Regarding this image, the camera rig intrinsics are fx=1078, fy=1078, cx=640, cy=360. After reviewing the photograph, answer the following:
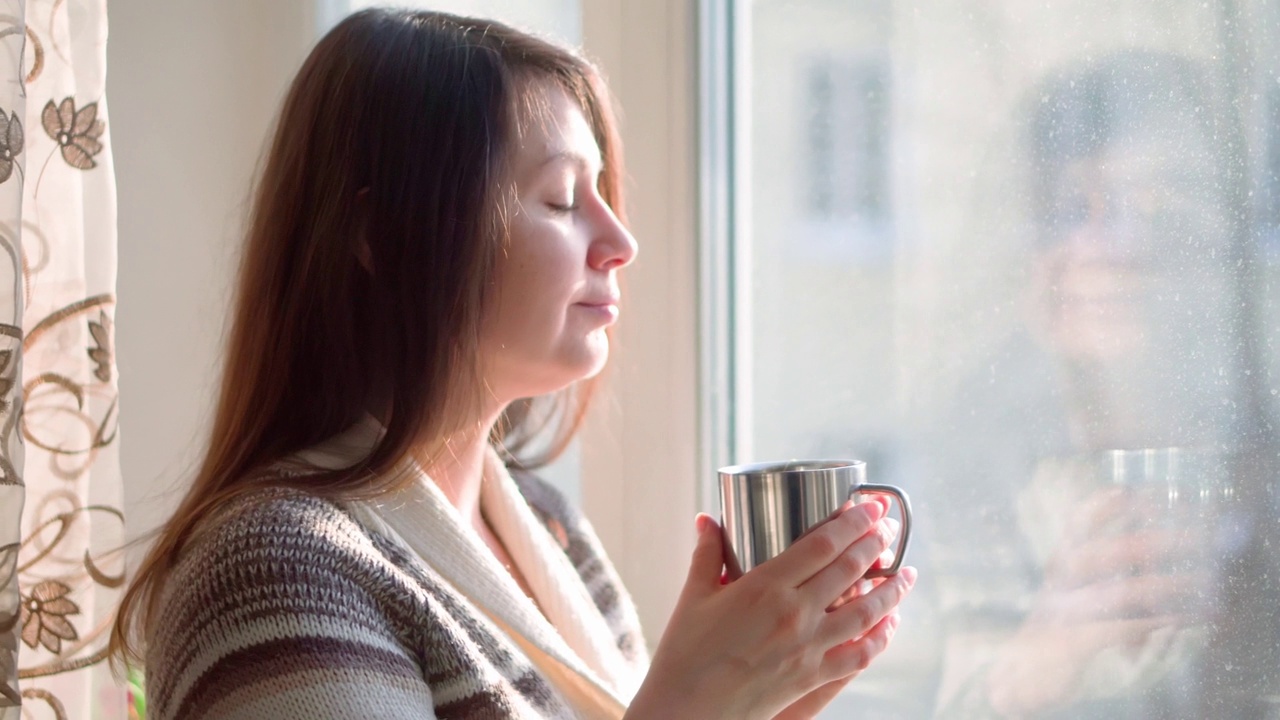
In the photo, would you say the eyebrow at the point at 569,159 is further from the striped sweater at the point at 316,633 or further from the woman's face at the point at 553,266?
the striped sweater at the point at 316,633

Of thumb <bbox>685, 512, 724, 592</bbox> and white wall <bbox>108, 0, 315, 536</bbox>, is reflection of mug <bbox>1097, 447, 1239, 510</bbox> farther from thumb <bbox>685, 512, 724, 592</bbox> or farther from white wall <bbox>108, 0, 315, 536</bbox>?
white wall <bbox>108, 0, 315, 536</bbox>

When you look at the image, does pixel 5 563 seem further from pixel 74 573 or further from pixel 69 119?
pixel 69 119

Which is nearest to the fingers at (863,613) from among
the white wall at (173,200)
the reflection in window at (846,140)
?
the reflection in window at (846,140)

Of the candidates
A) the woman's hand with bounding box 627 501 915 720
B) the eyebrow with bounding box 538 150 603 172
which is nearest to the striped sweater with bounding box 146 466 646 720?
the woman's hand with bounding box 627 501 915 720

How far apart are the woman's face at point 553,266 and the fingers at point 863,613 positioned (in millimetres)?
332

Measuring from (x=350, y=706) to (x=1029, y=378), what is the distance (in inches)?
25.7

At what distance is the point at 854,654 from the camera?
82 centimetres

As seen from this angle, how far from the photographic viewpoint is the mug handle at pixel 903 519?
0.75 metres

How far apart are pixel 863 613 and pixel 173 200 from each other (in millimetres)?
1117

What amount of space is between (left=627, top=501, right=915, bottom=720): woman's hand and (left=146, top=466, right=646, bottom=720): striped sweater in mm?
142

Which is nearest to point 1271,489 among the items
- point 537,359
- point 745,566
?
point 745,566

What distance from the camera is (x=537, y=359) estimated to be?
3.14 feet

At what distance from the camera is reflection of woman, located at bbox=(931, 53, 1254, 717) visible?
0.87m

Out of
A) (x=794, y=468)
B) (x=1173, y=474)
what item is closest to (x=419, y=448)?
(x=794, y=468)
